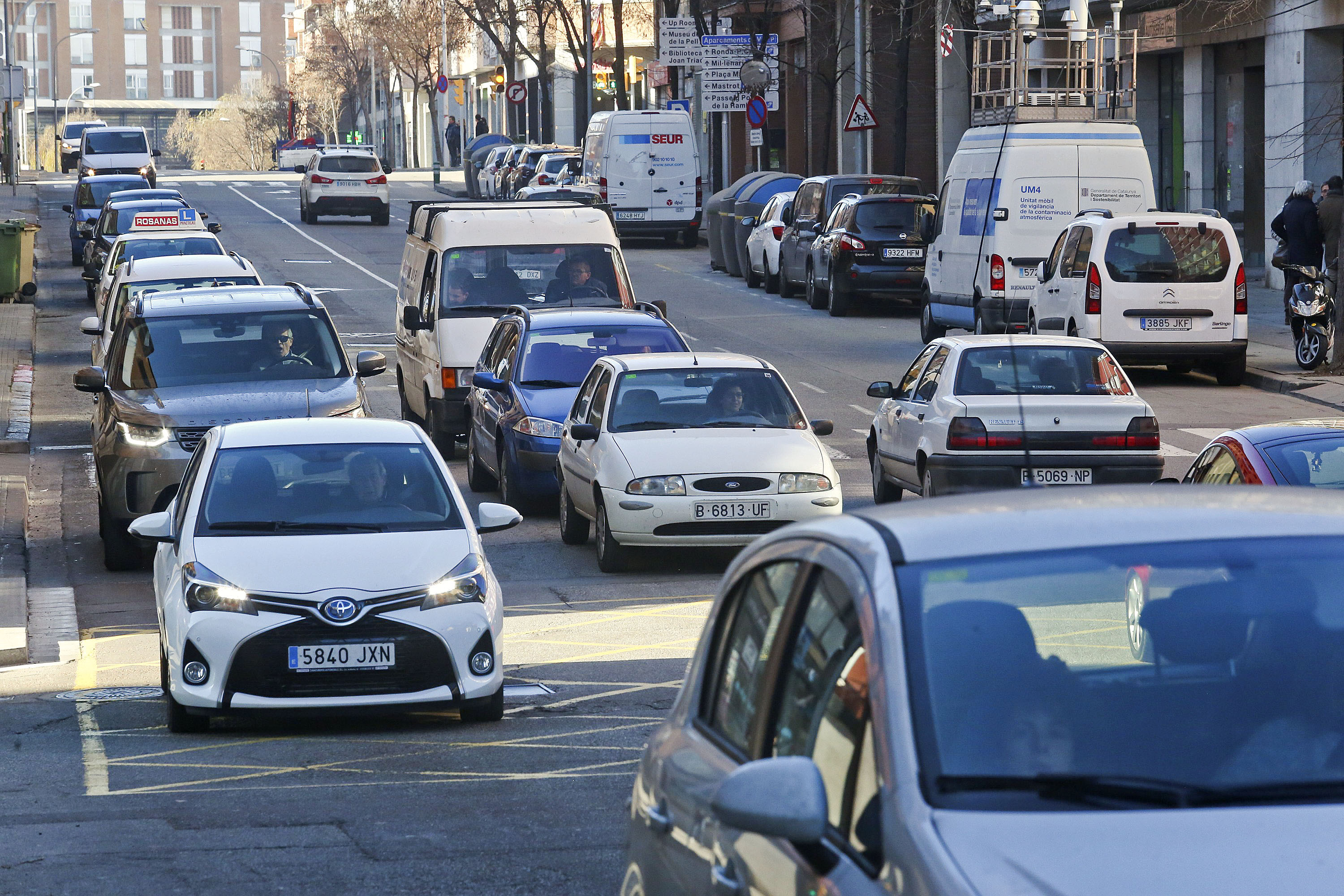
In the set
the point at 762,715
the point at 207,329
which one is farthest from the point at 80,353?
the point at 762,715

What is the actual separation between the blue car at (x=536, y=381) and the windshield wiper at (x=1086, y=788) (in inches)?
487

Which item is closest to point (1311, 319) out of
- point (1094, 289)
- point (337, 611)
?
point (1094, 289)

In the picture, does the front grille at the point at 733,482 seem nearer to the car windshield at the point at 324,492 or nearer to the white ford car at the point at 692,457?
the white ford car at the point at 692,457

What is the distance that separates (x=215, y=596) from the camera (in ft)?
29.3

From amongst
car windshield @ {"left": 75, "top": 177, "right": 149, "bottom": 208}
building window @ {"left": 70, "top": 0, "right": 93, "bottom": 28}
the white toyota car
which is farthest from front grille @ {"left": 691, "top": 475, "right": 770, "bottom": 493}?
building window @ {"left": 70, "top": 0, "right": 93, "bottom": 28}

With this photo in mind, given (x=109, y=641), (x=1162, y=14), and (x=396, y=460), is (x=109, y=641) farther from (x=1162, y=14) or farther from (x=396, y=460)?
(x=1162, y=14)

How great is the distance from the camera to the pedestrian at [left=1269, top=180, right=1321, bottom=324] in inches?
1026

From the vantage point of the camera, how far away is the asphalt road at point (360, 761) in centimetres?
648

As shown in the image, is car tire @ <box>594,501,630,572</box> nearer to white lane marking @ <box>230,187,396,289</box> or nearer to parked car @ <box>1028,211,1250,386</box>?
parked car @ <box>1028,211,1250,386</box>

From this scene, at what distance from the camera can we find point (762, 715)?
3836mm

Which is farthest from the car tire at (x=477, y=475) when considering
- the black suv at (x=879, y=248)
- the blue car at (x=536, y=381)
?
the black suv at (x=879, y=248)

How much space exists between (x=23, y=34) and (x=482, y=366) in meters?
157

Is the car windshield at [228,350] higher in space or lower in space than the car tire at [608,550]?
higher

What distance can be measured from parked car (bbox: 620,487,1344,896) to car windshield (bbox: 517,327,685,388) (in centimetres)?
1248
